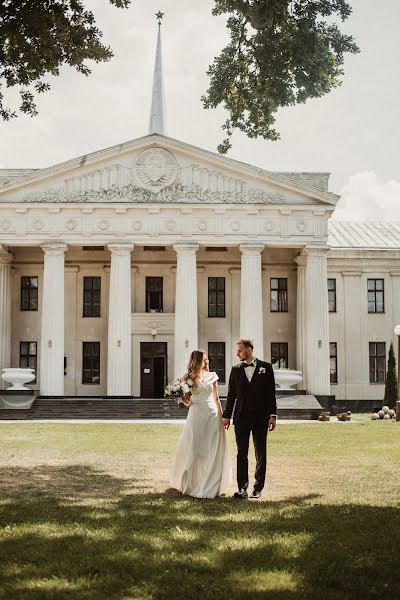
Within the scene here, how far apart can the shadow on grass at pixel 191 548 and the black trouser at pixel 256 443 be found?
1.77 ft

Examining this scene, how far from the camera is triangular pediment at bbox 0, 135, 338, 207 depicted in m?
41.3

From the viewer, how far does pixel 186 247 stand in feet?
136

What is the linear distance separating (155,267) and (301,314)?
345 inches

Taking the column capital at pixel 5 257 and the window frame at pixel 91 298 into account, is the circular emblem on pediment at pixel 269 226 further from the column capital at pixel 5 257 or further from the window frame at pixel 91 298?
the column capital at pixel 5 257

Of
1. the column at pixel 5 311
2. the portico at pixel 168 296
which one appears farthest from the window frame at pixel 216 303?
the column at pixel 5 311

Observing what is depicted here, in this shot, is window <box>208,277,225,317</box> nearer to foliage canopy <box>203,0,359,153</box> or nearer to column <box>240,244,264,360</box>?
column <box>240,244,264,360</box>

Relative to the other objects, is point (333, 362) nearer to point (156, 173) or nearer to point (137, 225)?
point (137, 225)

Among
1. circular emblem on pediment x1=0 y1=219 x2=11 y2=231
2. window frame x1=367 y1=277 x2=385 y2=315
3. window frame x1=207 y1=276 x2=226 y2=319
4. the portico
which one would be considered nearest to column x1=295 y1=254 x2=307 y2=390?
the portico

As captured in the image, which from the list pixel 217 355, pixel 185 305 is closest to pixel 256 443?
pixel 185 305

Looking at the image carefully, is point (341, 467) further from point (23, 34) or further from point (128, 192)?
point (128, 192)

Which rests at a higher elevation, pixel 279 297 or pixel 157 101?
pixel 157 101

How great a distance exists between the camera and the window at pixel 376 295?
46969 mm

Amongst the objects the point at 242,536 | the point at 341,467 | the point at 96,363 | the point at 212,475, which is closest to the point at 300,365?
the point at 96,363

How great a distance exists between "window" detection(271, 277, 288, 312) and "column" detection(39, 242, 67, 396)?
40.5 ft
